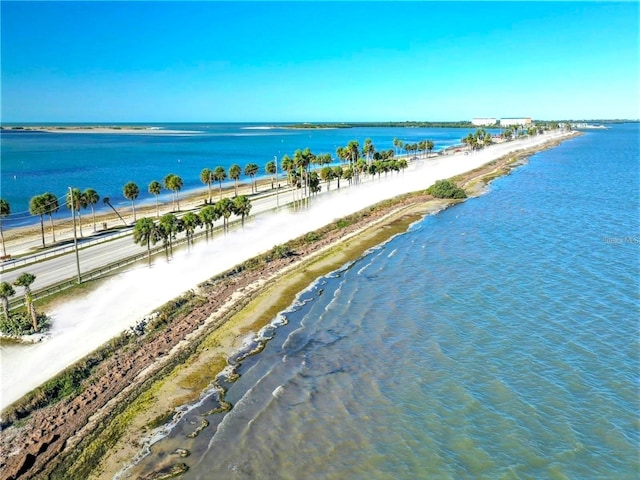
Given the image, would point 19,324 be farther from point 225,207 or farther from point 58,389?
point 225,207

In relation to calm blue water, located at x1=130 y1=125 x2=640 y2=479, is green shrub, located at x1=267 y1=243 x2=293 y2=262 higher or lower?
higher

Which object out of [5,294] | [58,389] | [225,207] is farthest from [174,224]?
[58,389]

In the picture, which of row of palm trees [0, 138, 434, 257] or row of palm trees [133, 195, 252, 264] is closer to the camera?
row of palm trees [133, 195, 252, 264]

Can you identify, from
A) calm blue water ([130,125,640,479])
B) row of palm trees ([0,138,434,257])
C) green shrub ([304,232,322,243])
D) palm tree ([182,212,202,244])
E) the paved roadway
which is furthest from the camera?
green shrub ([304,232,322,243])

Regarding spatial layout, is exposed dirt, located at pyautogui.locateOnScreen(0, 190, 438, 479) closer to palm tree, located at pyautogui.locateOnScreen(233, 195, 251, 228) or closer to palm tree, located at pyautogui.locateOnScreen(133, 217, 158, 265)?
palm tree, located at pyautogui.locateOnScreen(133, 217, 158, 265)

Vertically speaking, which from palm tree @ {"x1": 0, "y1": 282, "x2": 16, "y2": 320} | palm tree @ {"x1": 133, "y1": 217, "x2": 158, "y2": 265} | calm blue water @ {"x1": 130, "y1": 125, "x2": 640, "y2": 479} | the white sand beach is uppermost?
palm tree @ {"x1": 133, "y1": 217, "x2": 158, "y2": 265}

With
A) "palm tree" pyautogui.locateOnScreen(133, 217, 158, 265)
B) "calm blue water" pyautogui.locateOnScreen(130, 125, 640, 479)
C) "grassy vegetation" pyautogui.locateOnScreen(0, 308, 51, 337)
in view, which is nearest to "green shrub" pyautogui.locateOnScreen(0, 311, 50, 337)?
"grassy vegetation" pyautogui.locateOnScreen(0, 308, 51, 337)

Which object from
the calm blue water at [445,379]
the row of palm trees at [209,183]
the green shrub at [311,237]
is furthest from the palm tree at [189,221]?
the calm blue water at [445,379]
